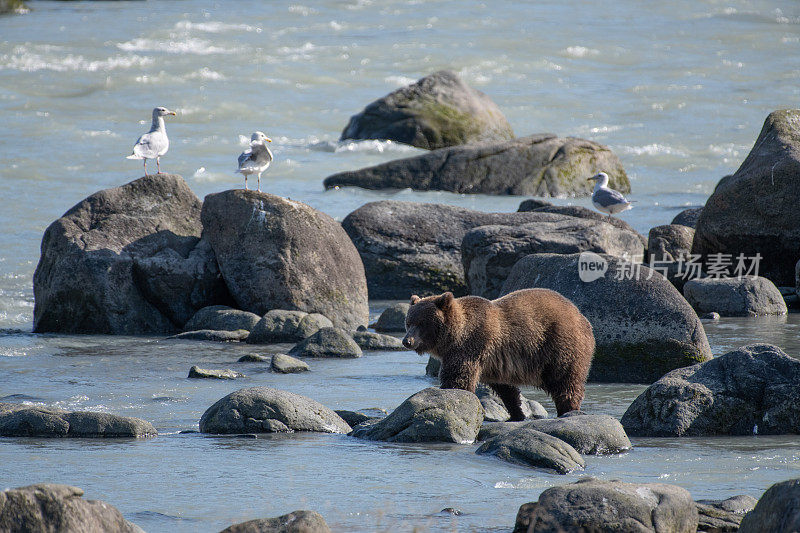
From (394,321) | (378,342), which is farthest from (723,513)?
(394,321)

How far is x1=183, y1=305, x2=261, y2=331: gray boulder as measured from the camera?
12.6 m

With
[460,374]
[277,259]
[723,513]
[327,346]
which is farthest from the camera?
[277,259]

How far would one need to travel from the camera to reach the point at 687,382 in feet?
25.5

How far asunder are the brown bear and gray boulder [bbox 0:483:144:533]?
366 centimetres

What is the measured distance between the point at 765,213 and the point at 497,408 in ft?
26.2

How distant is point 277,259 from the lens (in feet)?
43.2

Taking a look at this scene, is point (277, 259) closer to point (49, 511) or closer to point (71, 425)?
point (71, 425)

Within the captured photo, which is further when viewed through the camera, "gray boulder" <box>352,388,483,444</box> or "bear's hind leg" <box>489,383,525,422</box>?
"bear's hind leg" <box>489,383,525,422</box>

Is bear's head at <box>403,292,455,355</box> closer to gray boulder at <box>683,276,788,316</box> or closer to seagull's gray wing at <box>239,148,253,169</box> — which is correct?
gray boulder at <box>683,276,788,316</box>

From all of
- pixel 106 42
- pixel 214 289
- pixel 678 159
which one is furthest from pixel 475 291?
pixel 106 42

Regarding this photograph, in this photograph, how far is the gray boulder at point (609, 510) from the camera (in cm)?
488

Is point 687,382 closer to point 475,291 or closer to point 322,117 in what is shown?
point 475,291

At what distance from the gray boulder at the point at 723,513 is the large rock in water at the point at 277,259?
8249 mm

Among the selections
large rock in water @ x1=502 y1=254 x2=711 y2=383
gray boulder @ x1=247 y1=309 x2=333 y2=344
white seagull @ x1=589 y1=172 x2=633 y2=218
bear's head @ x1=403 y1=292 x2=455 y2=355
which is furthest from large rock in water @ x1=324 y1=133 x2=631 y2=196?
bear's head @ x1=403 y1=292 x2=455 y2=355
